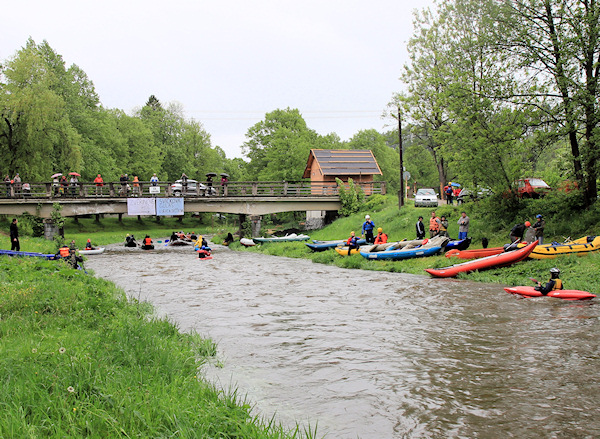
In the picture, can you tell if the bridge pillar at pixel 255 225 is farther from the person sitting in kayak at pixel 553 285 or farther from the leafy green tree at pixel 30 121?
the person sitting in kayak at pixel 553 285

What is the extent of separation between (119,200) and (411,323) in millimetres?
31578

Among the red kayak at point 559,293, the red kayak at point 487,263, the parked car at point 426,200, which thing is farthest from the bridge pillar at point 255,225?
the red kayak at point 559,293

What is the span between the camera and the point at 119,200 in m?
37.8

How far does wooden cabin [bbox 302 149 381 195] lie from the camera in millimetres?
47594

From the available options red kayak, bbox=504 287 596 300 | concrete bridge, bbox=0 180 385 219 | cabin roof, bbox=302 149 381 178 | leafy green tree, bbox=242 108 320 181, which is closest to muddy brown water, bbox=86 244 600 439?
red kayak, bbox=504 287 596 300

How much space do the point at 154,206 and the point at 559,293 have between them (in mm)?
31458

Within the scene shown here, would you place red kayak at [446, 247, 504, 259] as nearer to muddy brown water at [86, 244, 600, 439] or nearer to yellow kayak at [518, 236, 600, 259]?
yellow kayak at [518, 236, 600, 259]

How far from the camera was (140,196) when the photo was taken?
3884cm

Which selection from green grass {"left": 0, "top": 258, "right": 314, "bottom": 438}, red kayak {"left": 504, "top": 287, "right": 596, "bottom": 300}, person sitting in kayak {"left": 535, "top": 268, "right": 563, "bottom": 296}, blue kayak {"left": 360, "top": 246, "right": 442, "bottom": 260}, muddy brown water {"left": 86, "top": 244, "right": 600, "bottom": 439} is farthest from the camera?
blue kayak {"left": 360, "top": 246, "right": 442, "bottom": 260}

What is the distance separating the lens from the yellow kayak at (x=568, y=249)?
52.5 feet

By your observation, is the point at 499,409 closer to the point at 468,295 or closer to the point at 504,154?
the point at 468,295

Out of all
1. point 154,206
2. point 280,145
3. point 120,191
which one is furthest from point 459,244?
point 280,145

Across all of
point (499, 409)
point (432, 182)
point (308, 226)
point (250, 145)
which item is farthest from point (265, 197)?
point (432, 182)

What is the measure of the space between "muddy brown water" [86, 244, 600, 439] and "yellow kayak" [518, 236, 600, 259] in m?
2.84
